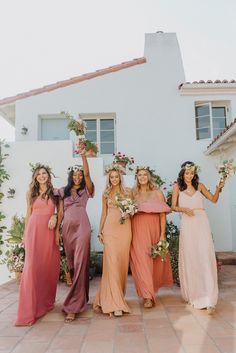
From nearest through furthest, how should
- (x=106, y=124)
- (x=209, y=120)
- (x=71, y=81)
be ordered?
(x=71, y=81)
(x=209, y=120)
(x=106, y=124)

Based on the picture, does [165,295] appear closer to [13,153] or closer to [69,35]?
[13,153]

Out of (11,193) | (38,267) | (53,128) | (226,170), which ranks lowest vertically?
(38,267)

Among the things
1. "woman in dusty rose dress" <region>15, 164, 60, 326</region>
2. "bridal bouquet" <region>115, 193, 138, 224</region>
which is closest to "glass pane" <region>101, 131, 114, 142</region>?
"woman in dusty rose dress" <region>15, 164, 60, 326</region>

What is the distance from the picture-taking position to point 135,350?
10.8 ft

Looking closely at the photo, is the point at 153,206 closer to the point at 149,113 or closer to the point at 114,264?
the point at 114,264

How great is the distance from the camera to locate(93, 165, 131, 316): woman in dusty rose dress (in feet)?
14.8

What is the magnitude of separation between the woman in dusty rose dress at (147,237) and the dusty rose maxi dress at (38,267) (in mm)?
1151

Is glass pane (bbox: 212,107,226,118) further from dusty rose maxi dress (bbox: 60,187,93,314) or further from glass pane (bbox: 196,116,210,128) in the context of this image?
dusty rose maxi dress (bbox: 60,187,93,314)

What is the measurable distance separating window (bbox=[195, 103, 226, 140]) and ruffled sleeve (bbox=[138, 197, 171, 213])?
234 inches

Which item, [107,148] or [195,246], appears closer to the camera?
[195,246]

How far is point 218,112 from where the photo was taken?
10.7m

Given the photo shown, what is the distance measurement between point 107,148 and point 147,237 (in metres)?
5.95

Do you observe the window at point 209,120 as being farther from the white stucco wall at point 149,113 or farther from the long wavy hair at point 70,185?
the long wavy hair at point 70,185

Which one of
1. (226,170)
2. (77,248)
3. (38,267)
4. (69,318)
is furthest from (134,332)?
(226,170)
